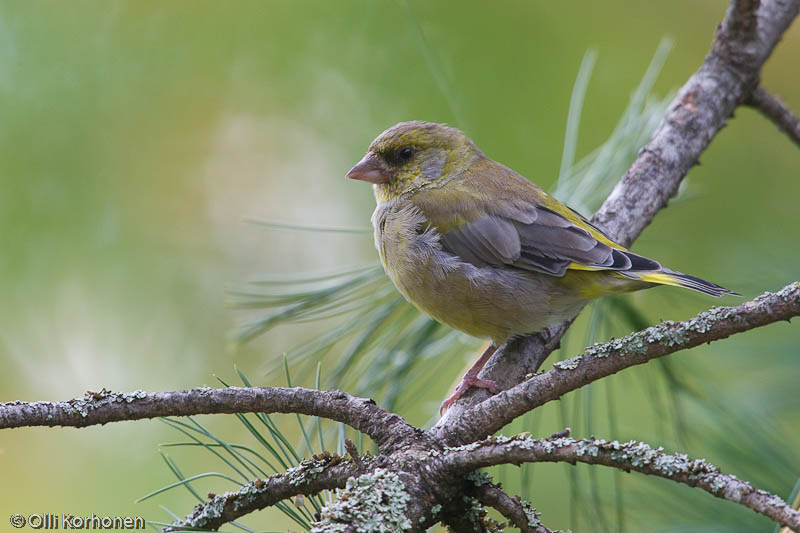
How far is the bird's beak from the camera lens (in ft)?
12.5

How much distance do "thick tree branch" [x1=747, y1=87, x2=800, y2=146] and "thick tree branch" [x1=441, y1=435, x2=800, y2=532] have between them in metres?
2.53

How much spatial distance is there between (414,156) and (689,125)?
135 cm

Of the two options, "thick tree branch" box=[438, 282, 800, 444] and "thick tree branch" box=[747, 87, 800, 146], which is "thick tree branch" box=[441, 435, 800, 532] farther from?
"thick tree branch" box=[747, 87, 800, 146]

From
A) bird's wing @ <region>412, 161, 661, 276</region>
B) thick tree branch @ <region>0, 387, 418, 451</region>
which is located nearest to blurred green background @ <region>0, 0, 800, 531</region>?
bird's wing @ <region>412, 161, 661, 276</region>

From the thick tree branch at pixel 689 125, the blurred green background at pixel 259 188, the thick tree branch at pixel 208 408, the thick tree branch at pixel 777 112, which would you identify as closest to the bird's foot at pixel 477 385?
the thick tree branch at pixel 689 125

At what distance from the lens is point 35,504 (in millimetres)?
3420

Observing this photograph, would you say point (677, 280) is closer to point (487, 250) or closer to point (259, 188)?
point (487, 250)

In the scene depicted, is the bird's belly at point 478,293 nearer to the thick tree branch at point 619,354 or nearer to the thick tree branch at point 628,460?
the thick tree branch at point 619,354

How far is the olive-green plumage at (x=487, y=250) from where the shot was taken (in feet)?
10.1

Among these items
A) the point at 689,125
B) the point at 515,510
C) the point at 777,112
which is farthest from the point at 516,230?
the point at 515,510

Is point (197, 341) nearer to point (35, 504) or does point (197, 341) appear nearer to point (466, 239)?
point (35, 504)

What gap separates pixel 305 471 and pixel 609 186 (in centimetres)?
254

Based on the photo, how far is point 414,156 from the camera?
390 centimetres

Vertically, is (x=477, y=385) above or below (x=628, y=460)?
above
